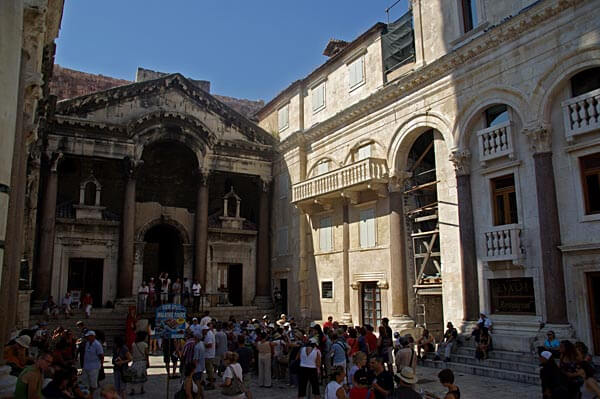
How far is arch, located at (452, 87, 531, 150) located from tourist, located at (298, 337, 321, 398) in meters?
9.74

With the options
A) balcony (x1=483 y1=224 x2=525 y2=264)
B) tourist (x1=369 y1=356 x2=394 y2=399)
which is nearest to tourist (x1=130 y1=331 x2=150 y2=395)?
tourist (x1=369 y1=356 x2=394 y2=399)

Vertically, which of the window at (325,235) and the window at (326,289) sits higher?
the window at (325,235)

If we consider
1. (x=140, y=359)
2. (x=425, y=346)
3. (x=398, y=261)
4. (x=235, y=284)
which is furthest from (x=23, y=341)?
(x=235, y=284)

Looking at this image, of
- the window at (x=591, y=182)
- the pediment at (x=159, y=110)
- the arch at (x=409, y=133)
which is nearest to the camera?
the window at (x=591, y=182)

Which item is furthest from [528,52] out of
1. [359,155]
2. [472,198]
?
[359,155]

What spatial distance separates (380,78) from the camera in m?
21.1

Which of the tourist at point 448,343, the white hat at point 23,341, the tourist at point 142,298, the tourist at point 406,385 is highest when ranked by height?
the tourist at point 142,298

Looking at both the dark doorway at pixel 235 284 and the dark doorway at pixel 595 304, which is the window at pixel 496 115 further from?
the dark doorway at pixel 235 284

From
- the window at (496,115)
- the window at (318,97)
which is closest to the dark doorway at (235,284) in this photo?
the window at (318,97)

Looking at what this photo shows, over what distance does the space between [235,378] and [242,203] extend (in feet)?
75.1

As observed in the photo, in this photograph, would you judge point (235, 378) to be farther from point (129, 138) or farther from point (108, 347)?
point (129, 138)

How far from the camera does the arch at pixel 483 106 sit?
15281mm

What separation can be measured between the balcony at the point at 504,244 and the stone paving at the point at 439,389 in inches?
142

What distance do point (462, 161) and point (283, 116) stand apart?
44.7 ft
